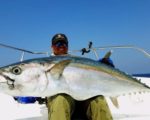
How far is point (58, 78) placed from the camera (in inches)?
131

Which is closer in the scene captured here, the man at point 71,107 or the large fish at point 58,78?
the large fish at point 58,78

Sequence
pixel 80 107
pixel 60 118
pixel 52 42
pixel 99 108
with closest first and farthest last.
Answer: pixel 60 118, pixel 99 108, pixel 80 107, pixel 52 42

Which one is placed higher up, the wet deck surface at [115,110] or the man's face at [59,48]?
the man's face at [59,48]

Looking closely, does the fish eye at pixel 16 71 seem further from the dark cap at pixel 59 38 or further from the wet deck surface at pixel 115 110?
the wet deck surface at pixel 115 110

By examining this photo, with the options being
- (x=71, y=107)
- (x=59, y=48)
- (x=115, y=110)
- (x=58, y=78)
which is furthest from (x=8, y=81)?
(x=115, y=110)

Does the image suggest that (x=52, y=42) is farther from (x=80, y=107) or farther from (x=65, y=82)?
(x=65, y=82)

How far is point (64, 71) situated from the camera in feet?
11.0

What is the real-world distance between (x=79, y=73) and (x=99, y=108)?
2.06 ft

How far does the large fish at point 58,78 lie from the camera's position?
327 cm

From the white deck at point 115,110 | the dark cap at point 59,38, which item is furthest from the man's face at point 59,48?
the white deck at point 115,110

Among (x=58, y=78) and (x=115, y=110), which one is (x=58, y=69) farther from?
(x=115, y=110)

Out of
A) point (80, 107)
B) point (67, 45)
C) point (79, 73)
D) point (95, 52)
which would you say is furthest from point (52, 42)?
point (95, 52)

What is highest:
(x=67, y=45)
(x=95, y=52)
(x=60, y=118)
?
(x=95, y=52)

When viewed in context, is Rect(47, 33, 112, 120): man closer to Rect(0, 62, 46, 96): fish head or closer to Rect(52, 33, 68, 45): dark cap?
Rect(0, 62, 46, 96): fish head
